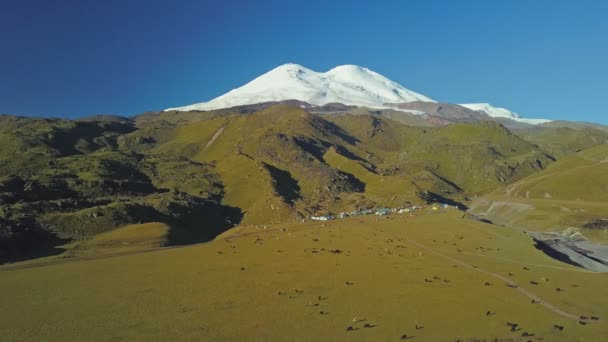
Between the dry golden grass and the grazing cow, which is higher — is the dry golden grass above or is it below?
above

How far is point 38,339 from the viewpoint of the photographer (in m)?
40.4

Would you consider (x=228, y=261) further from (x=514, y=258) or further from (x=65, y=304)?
(x=514, y=258)

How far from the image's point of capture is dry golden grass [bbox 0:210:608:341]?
4162cm

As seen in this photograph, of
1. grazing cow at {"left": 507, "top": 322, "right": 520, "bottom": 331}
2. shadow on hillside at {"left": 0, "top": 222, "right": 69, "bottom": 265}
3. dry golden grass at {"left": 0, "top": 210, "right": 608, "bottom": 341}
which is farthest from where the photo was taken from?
shadow on hillside at {"left": 0, "top": 222, "right": 69, "bottom": 265}

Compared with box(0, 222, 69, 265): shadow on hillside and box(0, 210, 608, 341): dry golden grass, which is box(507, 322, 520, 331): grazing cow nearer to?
box(0, 210, 608, 341): dry golden grass

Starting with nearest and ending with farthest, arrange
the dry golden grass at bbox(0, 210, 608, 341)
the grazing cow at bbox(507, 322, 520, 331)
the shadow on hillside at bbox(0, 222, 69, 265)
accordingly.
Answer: the dry golden grass at bbox(0, 210, 608, 341), the grazing cow at bbox(507, 322, 520, 331), the shadow on hillside at bbox(0, 222, 69, 265)

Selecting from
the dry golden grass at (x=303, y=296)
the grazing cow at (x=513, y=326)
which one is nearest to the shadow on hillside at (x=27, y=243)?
the dry golden grass at (x=303, y=296)

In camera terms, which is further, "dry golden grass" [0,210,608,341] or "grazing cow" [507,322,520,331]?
"grazing cow" [507,322,520,331]

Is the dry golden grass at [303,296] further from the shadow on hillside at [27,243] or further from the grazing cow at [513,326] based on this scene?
the shadow on hillside at [27,243]

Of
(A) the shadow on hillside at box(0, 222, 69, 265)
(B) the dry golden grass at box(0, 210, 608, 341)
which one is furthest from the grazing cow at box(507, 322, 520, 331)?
(A) the shadow on hillside at box(0, 222, 69, 265)

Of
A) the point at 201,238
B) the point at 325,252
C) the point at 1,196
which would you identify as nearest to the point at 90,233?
the point at 201,238

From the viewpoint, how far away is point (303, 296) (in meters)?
52.8

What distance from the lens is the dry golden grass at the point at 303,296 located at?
137 feet

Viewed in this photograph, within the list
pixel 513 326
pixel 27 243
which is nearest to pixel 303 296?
pixel 513 326
